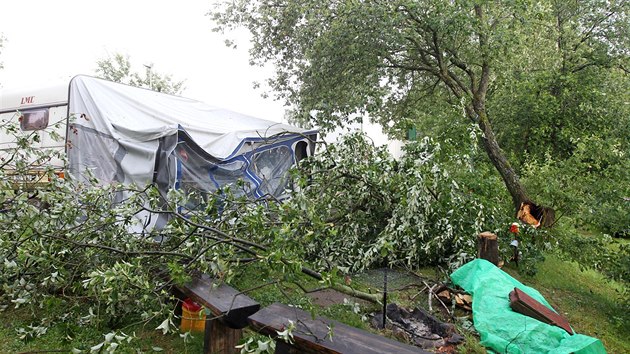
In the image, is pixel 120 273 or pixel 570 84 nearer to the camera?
pixel 120 273

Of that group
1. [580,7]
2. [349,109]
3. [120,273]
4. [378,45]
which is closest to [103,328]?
[120,273]

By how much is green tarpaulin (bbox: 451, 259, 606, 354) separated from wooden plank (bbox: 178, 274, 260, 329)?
2.02 meters

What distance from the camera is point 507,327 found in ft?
11.0

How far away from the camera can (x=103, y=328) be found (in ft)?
11.1

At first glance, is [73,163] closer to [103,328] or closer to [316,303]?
[103,328]

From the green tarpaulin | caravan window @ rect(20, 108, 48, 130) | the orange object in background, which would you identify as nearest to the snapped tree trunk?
the green tarpaulin

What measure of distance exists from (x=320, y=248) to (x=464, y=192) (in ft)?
7.17

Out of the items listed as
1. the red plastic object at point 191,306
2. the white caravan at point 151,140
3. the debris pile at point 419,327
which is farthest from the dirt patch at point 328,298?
the white caravan at point 151,140

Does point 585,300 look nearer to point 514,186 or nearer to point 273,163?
point 514,186

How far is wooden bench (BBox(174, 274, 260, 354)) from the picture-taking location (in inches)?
103

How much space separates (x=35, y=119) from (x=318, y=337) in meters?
7.36

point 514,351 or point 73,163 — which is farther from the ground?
point 73,163

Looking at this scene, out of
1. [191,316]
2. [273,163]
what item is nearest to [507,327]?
[191,316]

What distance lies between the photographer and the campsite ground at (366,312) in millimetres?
3143
